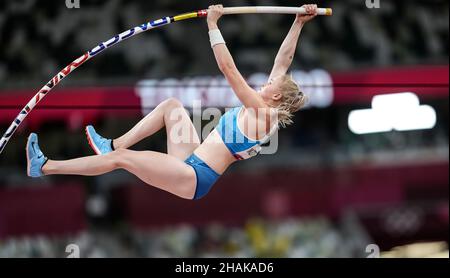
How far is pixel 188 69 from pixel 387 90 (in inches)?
78.2

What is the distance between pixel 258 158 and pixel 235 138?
11.5ft

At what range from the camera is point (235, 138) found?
5602 millimetres

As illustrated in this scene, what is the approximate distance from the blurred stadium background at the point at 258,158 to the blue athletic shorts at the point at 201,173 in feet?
9.23

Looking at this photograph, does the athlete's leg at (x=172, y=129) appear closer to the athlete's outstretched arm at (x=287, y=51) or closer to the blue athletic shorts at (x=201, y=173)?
the blue athletic shorts at (x=201, y=173)

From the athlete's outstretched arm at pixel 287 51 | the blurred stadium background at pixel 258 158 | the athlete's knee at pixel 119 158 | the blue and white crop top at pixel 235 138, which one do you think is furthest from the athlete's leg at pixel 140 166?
the blurred stadium background at pixel 258 158

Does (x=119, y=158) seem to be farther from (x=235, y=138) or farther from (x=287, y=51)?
(x=287, y=51)

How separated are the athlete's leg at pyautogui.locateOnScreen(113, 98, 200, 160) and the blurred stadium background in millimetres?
2613

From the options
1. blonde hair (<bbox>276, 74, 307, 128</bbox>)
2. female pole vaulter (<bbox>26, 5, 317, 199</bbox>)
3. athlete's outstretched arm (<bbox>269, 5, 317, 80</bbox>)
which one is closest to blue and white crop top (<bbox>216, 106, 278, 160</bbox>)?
female pole vaulter (<bbox>26, 5, 317, 199</bbox>)

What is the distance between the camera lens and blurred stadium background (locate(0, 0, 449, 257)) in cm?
866

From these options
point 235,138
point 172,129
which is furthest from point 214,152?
point 172,129

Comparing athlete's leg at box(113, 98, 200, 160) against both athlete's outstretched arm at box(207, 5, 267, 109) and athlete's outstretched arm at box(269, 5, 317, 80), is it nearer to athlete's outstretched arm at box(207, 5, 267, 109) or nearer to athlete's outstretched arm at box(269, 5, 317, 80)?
athlete's outstretched arm at box(207, 5, 267, 109)

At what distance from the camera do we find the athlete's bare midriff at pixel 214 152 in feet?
18.4

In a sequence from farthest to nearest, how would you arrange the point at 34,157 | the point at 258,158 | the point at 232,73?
the point at 258,158 → the point at 34,157 → the point at 232,73

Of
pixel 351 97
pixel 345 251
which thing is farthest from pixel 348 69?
pixel 345 251
